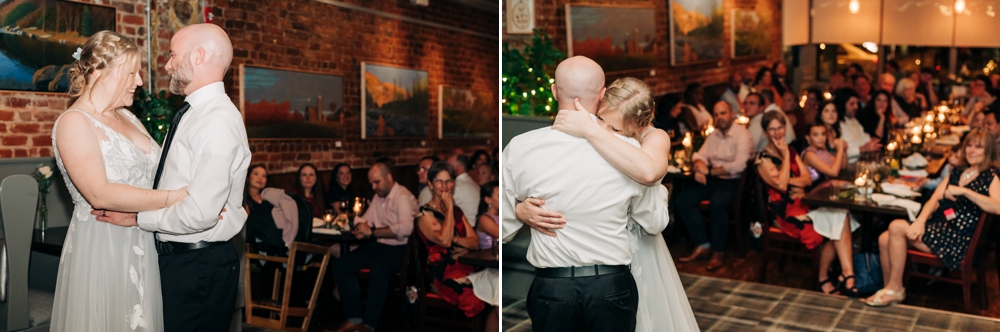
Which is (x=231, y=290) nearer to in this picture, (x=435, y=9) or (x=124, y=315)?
(x=124, y=315)

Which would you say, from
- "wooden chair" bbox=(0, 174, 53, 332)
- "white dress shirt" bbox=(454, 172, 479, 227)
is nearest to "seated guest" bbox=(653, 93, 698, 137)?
"white dress shirt" bbox=(454, 172, 479, 227)

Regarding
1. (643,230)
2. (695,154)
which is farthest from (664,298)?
(695,154)

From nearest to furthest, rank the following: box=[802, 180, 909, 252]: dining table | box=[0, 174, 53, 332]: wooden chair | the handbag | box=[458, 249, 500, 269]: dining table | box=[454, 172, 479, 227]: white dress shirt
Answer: box=[0, 174, 53, 332]: wooden chair, box=[458, 249, 500, 269]: dining table, box=[802, 180, 909, 252]: dining table, the handbag, box=[454, 172, 479, 227]: white dress shirt

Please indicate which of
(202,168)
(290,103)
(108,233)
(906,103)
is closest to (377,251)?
(290,103)

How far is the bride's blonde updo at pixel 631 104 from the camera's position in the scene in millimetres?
2279

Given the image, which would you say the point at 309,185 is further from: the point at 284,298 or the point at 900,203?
the point at 900,203

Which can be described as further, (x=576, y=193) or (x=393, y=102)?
(x=393, y=102)

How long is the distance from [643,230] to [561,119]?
2.09 ft

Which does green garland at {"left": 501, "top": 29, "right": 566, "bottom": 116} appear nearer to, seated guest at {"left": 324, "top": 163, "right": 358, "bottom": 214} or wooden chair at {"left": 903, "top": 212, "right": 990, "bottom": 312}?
seated guest at {"left": 324, "top": 163, "right": 358, "bottom": 214}

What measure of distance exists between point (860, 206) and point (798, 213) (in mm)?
584

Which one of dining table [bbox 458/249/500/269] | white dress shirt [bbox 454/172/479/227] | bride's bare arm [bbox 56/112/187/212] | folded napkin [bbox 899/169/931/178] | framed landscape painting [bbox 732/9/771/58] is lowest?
dining table [bbox 458/249/500/269]

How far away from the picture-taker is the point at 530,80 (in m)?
5.21

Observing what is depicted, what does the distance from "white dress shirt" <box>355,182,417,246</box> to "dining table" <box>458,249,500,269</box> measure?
4.39 feet

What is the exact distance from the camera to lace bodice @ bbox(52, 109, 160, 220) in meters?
2.35
